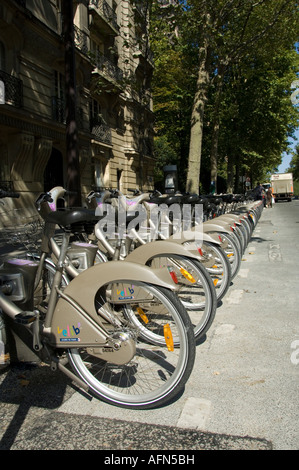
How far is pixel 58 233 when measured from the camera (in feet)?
8.29

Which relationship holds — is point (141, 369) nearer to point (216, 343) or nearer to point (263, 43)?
point (216, 343)

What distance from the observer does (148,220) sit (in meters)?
4.54

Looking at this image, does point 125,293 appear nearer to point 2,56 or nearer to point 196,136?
point 196,136

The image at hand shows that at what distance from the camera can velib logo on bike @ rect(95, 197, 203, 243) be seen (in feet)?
11.7

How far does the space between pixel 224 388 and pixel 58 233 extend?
1.50m

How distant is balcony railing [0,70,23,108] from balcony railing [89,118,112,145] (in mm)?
6573

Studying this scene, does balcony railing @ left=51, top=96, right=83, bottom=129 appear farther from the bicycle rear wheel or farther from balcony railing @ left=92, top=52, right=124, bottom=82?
the bicycle rear wheel

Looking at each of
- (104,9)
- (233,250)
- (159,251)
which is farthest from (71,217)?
(104,9)

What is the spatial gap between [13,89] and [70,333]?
45.0 feet

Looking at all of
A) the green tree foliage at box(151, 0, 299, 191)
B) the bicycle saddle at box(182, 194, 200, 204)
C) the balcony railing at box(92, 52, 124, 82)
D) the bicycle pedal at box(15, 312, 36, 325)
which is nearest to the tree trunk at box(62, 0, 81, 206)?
the bicycle saddle at box(182, 194, 200, 204)

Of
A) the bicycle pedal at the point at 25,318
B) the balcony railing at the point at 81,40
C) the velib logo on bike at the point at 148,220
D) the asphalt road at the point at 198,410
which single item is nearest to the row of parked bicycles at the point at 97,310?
the bicycle pedal at the point at 25,318

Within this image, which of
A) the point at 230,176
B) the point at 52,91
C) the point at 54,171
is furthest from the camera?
the point at 230,176

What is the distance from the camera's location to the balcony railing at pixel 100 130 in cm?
2108
